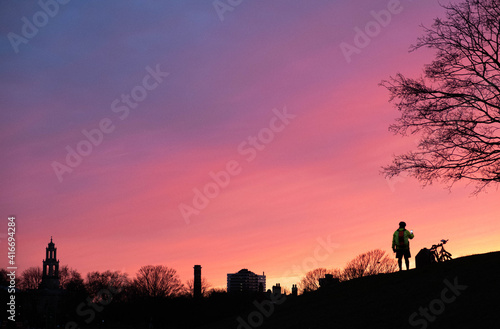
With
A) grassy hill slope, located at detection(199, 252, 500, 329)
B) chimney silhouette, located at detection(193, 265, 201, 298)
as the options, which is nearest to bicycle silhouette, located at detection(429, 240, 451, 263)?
grassy hill slope, located at detection(199, 252, 500, 329)

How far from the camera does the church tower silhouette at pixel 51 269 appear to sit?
522ft

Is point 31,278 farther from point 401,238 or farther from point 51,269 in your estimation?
point 401,238

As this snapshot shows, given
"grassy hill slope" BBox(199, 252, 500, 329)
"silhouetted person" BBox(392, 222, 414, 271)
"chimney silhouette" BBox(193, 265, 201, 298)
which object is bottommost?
"grassy hill slope" BBox(199, 252, 500, 329)

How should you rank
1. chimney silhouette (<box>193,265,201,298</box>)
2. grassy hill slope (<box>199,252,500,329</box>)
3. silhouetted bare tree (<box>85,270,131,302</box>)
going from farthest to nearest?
1. silhouetted bare tree (<box>85,270,131,302</box>)
2. chimney silhouette (<box>193,265,201,298</box>)
3. grassy hill slope (<box>199,252,500,329</box>)

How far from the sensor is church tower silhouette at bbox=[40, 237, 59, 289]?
159 m

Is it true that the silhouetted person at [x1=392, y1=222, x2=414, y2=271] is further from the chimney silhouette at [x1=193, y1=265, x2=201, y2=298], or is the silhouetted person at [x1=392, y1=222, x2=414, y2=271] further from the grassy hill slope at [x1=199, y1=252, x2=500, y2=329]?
the chimney silhouette at [x1=193, y1=265, x2=201, y2=298]

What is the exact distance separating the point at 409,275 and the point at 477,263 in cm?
340

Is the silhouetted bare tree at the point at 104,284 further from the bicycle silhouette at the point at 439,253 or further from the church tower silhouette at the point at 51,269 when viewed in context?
the bicycle silhouette at the point at 439,253

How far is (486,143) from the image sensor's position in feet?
81.0

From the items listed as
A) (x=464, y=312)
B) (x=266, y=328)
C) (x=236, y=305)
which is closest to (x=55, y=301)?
(x=236, y=305)

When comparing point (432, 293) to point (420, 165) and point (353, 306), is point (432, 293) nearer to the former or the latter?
point (353, 306)

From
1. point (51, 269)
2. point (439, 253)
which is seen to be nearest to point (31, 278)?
point (51, 269)

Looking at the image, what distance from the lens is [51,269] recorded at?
167 meters

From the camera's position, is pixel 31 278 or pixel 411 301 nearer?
pixel 411 301
